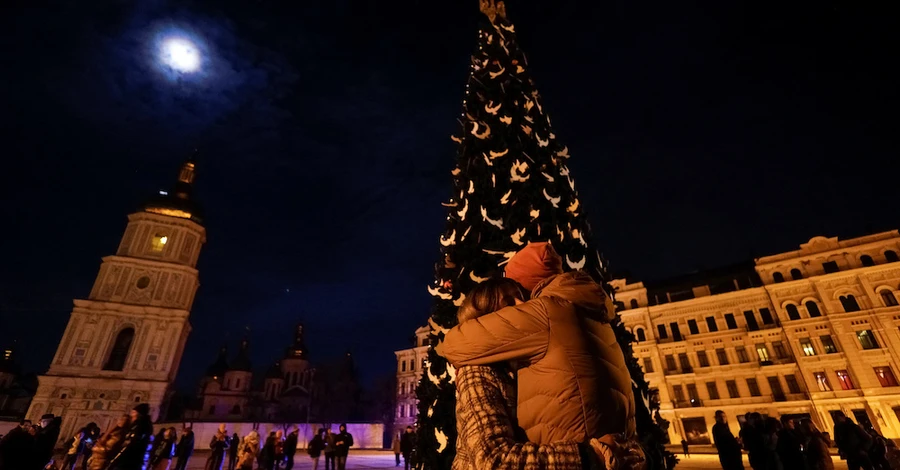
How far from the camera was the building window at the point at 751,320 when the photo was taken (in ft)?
91.4

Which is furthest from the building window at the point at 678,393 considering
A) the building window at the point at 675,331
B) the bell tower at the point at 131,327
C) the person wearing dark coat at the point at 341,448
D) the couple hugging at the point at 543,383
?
the bell tower at the point at 131,327

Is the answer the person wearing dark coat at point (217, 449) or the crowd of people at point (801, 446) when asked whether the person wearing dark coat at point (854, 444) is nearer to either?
the crowd of people at point (801, 446)

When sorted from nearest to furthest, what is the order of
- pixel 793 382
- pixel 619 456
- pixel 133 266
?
1. pixel 619 456
2. pixel 793 382
3. pixel 133 266

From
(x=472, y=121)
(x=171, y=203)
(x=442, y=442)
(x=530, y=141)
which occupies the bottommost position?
(x=442, y=442)

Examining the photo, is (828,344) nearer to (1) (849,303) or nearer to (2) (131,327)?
(1) (849,303)

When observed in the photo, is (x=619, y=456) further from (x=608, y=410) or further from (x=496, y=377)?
(x=496, y=377)

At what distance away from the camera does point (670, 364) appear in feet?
97.6

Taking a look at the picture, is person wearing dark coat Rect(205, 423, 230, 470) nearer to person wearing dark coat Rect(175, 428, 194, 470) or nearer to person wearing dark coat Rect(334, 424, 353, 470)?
person wearing dark coat Rect(175, 428, 194, 470)

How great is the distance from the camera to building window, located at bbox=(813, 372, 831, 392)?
2426cm

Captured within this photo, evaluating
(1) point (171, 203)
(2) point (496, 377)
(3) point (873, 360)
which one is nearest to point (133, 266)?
(1) point (171, 203)

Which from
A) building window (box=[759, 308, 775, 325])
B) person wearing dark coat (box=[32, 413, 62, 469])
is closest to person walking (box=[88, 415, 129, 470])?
person wearing dark coat (box=[32, 413, 62, 469])

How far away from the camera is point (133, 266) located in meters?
38.1

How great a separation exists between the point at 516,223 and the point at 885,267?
113 feet

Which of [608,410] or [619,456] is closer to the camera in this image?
[619,456]
